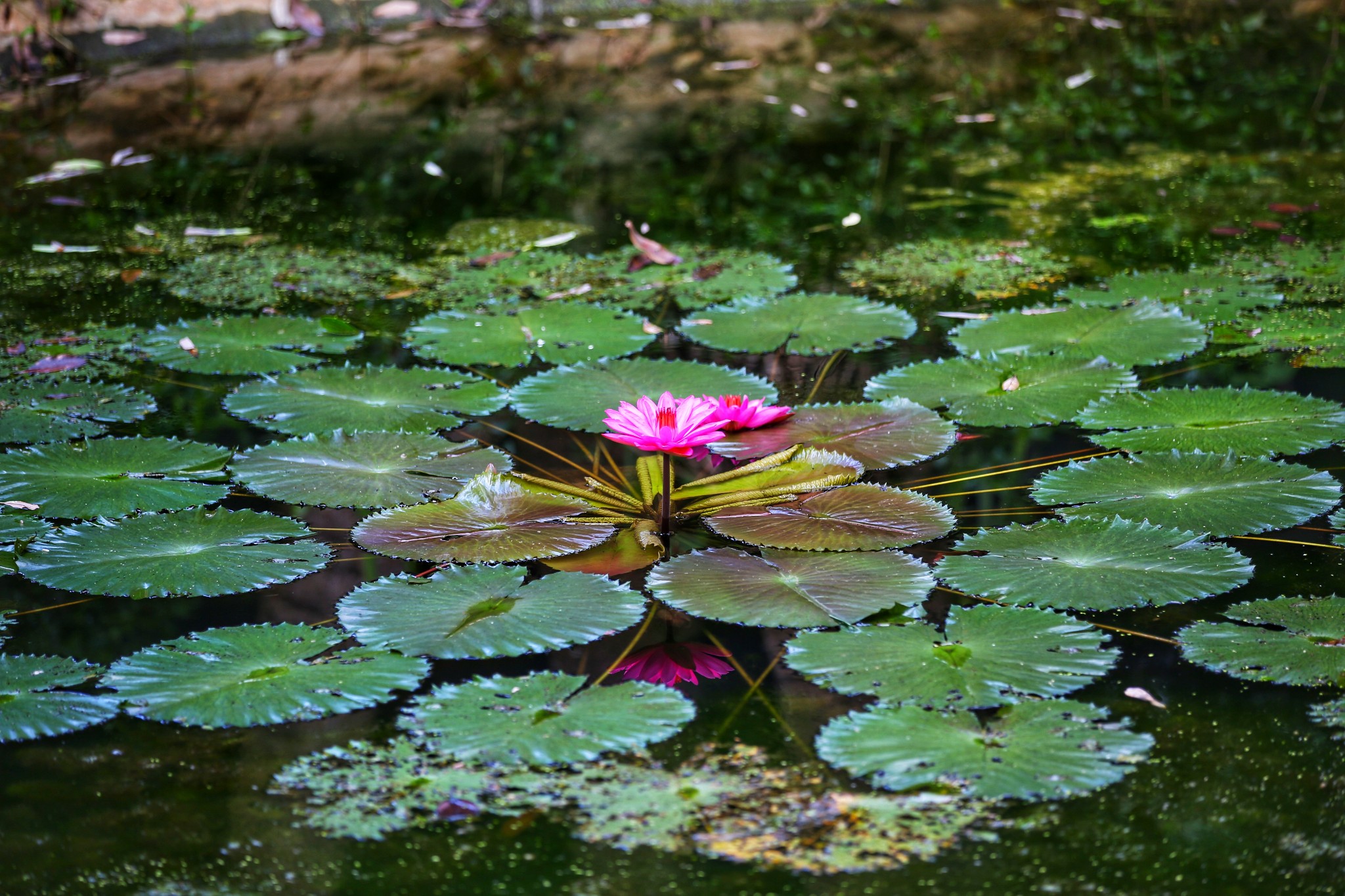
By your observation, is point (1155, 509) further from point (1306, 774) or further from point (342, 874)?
point (342, 874)

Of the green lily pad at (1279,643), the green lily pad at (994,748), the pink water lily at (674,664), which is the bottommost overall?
the pink water lily at (674,664)

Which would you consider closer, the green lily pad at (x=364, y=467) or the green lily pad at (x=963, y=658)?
the green lily pad at (x=963, y=658)

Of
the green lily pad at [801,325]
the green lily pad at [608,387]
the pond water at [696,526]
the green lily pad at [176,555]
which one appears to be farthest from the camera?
the green lily pad at [801,325]

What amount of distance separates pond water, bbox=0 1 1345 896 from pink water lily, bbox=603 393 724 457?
0.43 ft

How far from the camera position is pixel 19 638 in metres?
1.46

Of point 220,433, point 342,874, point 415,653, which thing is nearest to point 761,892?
point 342,874

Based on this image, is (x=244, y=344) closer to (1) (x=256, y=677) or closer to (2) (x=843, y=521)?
Answer: (1) (x=256, y=677)

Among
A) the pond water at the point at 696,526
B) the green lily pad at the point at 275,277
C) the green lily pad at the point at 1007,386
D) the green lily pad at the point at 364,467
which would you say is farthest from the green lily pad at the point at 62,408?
the green lily pad at the point at 1007,386

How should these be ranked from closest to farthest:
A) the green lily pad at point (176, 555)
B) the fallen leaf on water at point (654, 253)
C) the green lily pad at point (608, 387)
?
the green lily pad at point (176, 555)
the green lily pad at point (608, 387)
the fallen leaf on water at point (654, 253)

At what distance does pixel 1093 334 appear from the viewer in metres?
2.19

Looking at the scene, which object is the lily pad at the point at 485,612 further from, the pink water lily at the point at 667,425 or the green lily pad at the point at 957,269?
the green lily pad at the point at 957,269

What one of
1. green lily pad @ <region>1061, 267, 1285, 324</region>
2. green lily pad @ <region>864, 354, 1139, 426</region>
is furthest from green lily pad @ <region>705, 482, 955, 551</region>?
green lily pad @ <region>1061, 267, 1285, 324</region>

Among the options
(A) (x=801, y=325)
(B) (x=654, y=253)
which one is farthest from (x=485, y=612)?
(B) (x=654, y=253)

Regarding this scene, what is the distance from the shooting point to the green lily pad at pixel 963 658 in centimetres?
126
